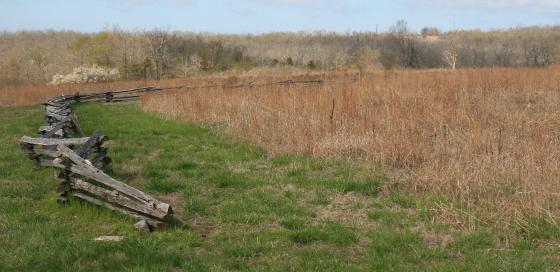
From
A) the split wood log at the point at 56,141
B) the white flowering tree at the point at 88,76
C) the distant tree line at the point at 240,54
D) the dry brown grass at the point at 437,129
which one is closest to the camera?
the dry brown grass at the point at 437,129

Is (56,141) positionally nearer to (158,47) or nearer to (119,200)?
(119,200)

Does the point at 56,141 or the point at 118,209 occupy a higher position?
the point at 56,141

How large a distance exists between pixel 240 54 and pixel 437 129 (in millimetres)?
41766

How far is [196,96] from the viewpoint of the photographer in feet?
49.8

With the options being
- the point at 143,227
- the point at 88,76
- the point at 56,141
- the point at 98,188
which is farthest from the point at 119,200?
the point at 88,76

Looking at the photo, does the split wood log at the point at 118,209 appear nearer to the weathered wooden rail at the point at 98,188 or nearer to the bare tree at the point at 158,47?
the weathered wooden rail at the point at 98,188

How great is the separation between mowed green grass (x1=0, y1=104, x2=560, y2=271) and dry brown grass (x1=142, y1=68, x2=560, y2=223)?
0.46 meters

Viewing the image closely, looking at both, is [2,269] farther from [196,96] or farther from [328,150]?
[196,96]

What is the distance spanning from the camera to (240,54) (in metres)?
48.7

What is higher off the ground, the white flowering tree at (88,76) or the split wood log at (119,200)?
the white flowering tree at (88,76)

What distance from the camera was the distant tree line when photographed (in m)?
41.4

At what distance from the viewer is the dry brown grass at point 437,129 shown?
217 inches

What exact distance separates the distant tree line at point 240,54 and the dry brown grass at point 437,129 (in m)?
25.6

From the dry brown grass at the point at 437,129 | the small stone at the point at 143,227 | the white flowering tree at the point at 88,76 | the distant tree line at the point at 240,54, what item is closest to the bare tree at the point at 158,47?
the distant tree line at the point at 240,54
